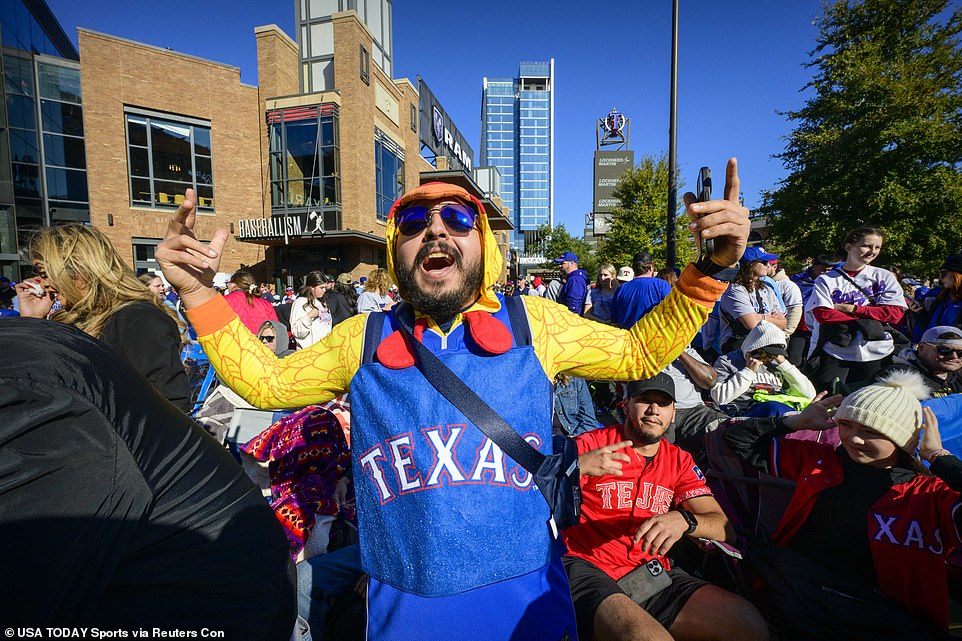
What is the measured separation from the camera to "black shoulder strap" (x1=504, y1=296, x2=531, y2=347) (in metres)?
1.54

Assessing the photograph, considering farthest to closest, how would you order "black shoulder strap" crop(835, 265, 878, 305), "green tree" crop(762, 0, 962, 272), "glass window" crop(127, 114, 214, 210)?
"glass window" crop(127, 114, 214, 210)
"green tree" crop(762, 0, 962, 272)
"black shoulder strap" crop(835, 265, 878, 305)

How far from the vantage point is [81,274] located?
2350mm

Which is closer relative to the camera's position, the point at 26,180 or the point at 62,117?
the point at 26,180

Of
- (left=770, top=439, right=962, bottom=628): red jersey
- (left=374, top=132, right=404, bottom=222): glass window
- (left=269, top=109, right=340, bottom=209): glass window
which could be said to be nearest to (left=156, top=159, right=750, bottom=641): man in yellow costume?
(left=770, top=439, right=962, bottom=628): red jersey

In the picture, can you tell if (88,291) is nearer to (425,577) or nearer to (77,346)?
(77,346)

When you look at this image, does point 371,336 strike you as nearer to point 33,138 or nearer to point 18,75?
point 33,138

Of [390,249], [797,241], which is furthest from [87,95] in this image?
[797,241]

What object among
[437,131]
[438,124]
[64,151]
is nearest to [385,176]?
[437,131]

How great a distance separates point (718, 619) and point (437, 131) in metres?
34.6

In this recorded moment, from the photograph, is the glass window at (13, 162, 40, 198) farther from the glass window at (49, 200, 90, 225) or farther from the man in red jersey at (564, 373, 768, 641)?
the man in red jersey at (564, 373, 768, 641)

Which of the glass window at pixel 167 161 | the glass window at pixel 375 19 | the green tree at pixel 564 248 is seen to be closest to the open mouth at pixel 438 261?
the glass window at pixel 167 161

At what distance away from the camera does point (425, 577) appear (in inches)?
52.5

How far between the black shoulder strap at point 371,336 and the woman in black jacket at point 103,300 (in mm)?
1482

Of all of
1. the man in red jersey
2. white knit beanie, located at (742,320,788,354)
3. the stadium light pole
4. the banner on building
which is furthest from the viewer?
the banner on building
